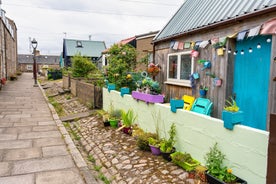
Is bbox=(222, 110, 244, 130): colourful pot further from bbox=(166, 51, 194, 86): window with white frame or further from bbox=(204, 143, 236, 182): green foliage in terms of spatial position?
bbox=(166, 51, 194, 86): window with white frame

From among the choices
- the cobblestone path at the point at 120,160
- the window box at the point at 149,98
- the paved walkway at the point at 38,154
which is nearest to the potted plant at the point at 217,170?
the cobblestone path at the point at 120,160

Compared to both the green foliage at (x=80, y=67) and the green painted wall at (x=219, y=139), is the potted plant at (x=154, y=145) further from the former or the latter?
the green foliage at (x=80, y=67)

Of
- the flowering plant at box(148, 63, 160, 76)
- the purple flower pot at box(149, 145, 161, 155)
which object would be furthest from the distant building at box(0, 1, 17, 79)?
the purple flower pot at box(149, 145, 161, 155)

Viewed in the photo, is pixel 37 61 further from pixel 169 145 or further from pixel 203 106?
pixel 169 145

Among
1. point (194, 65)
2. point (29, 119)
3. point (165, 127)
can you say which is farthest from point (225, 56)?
point (29, 119)

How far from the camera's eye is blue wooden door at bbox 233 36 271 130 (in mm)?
4258

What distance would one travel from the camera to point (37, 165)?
14.8 ft

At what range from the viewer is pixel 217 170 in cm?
339

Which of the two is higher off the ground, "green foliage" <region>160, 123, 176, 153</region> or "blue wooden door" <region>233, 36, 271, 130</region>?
"blue wooden door" <region>233, 36, 271, 130</region>

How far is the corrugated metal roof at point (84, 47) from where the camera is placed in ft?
122

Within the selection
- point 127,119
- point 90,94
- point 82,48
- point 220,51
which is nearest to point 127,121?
point 127,119

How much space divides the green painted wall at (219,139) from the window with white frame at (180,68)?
60.3 inches

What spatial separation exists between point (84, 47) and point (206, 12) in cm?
3470

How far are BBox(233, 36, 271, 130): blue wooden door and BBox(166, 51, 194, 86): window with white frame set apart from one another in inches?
59.3
